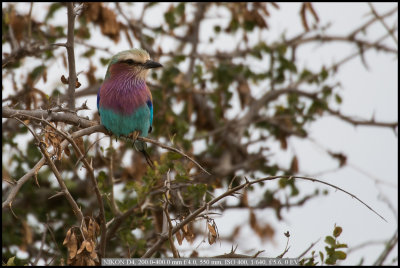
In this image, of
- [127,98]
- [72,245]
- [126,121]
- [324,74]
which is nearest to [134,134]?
[126,121]

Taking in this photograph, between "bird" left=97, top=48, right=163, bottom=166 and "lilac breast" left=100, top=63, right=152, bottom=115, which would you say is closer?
"bird" left=97, top=48, right=163, bottom=166

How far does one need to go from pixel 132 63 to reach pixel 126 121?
60 cm

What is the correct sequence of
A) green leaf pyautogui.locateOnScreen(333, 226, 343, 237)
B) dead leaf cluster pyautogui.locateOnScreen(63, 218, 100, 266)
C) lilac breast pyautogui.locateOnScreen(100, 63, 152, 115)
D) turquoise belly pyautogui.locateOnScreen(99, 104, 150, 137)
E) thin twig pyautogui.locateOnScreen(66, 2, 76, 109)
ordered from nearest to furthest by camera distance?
dead leaf cluster pyautogui.locateOnScreen(63, 218, 100, 266), green leaf pyautogui.locateOnScreen(333, 226, 343, 237), thin twig pyautogui.locateOnScreen(66, 2, 76, 109), turquoise belly pyautogui.locateOnScreen(99, 104, 150, 137), lilac breast pyautogui.locateOnScreen(100, 63, 152, 115)

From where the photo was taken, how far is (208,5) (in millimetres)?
7344

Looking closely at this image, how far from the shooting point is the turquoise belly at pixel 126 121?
4.46m

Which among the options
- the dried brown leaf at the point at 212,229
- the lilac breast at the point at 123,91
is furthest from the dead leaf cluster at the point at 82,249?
the lilac breast at the point at 123,91

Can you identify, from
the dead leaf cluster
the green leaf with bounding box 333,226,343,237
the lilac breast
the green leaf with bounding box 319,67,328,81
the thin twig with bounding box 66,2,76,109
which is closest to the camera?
the dead leaf cluster

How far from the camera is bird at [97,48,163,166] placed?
4523 mm

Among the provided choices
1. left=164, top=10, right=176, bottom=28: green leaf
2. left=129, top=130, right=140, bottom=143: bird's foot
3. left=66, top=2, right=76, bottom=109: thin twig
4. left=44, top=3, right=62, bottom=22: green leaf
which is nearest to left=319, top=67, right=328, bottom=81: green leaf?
left=164, top=10, right=176, bottom=28: green leaf

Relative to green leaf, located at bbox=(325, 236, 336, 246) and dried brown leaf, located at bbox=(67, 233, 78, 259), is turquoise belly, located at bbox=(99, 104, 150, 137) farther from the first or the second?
green leaf, located at bbox=(325, 236, 336, 246)

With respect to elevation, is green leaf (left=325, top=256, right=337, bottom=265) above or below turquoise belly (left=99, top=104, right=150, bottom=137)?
below

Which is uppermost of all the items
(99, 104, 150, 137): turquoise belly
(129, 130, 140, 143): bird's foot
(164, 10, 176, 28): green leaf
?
(164, 10, 176, 28): green leaf

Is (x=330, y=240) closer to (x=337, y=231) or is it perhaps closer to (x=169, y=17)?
(x=337, y=231)

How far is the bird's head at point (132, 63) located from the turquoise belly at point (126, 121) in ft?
1.05
